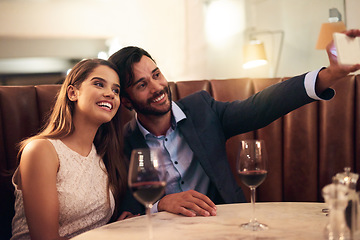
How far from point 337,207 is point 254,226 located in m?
0.32

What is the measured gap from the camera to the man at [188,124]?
5.34 ft

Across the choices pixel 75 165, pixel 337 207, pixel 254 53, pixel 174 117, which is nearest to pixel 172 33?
pixel 254 53

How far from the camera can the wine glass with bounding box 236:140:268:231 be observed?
96cm

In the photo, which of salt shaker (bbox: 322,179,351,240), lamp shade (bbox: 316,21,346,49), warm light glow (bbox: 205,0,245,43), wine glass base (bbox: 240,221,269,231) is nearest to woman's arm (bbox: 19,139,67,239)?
wine glass base (bbox: 240,221,269,231)

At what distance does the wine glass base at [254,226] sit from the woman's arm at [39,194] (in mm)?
642

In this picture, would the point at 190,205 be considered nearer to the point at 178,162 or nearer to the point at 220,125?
the point at 178,162

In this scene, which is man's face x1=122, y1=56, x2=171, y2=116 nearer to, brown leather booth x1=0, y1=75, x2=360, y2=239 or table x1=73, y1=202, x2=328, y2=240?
brown leather booth x1=0, y1=75, x2=360, y2=239

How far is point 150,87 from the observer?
1.72 meters

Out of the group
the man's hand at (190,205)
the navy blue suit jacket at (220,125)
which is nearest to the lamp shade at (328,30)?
the navy blue suit jacket at (220,125)

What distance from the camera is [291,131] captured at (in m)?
1.98

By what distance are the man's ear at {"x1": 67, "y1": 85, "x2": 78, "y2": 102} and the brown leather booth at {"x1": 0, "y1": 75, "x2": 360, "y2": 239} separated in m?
0.37

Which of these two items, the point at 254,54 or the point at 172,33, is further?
the point at 172,33

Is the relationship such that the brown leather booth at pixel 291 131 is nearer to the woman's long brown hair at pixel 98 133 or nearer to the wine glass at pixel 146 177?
the woman's long brown hair at pixel 98 133

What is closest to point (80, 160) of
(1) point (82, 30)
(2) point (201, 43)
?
(2) point (201, 43)
